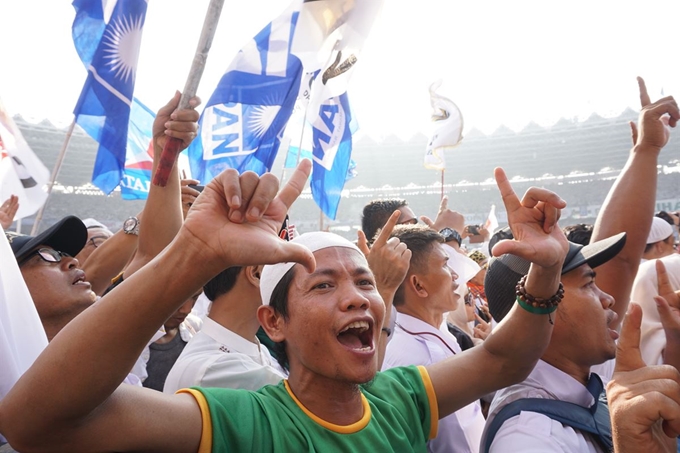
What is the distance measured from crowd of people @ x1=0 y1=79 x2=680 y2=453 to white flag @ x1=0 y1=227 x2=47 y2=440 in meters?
0.20

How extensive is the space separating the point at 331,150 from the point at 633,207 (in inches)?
139

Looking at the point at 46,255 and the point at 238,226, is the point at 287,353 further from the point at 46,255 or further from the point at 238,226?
the point at 46,255

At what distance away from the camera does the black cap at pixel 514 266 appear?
2.33 m

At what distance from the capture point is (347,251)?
1.94 m

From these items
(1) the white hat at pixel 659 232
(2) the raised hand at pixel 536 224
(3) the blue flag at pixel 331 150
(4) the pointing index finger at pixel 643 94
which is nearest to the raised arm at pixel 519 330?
(2) the raised hand at pixel 536 224

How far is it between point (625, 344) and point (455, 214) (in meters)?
4.69

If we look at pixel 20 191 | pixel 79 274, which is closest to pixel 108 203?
pixel 20 191

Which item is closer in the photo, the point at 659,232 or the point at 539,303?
the point at 539,303

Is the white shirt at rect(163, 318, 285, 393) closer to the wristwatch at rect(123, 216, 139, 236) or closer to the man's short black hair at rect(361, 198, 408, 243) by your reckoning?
the wristwatch at rect(123, 216, 139, 236)

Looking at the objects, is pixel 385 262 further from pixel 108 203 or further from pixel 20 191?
pixel 108 203

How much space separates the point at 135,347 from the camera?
1.31 meters

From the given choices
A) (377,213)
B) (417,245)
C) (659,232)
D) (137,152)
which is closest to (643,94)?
(417,245)

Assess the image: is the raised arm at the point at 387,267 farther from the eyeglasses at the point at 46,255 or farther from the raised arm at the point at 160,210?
the eyeglasses at the point at 46,255

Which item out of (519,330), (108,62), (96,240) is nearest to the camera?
(519,330)
